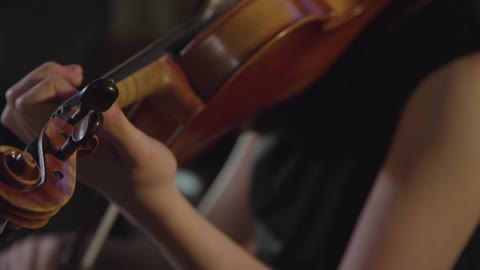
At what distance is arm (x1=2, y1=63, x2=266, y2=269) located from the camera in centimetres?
51

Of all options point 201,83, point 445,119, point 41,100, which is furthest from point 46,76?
point 445,119

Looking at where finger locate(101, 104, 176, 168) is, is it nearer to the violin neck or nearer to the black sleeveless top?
the violin neck

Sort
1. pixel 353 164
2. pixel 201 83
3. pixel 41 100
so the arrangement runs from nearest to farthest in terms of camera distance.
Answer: pixel 41 100, pixel 201 83, pixel 353 164

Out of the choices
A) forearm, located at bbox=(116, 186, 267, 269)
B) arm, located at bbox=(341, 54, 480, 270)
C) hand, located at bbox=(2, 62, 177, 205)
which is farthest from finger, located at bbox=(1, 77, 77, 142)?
arm, located at bbox=(341, 54, 480, 270)

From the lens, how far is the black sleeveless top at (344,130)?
684mm

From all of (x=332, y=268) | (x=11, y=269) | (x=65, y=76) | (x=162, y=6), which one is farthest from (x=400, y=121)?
(x=162, y=6)

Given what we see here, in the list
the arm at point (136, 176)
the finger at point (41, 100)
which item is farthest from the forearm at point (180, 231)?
the finger at point (41, 100)

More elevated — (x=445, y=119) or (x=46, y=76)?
(x=46, y=76)

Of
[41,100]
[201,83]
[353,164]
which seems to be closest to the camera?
[41,100]

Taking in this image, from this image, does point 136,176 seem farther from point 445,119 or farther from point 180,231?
point 445,119

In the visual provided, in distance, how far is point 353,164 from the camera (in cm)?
76

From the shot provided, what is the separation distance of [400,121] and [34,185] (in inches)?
15.6

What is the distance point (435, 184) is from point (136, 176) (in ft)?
0.87

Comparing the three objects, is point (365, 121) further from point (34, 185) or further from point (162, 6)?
point (162, 6)
